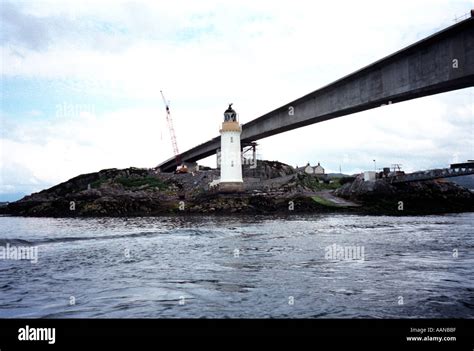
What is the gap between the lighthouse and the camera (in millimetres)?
79562

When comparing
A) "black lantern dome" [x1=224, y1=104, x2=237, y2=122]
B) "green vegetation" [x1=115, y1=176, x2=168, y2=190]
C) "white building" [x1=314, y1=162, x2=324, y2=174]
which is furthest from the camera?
"white building" [x1=314, y1=162, x2=324, y2=174]

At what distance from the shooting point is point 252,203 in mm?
69312

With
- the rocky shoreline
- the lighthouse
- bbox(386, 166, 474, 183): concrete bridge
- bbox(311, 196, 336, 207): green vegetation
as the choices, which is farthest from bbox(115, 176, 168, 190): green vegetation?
bbox(386, 166, 474, 183): concrete bridge

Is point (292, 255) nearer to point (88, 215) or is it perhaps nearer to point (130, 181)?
point (88, 215)

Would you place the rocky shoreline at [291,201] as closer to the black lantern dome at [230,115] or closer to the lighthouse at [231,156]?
the lighthouse at [231,156]

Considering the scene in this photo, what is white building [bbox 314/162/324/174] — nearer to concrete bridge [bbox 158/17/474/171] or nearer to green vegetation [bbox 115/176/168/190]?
green vegetation [bbox 115/176/168/190]

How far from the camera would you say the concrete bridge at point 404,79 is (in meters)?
27.7

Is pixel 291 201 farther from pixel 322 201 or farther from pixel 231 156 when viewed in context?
pixel 231 156

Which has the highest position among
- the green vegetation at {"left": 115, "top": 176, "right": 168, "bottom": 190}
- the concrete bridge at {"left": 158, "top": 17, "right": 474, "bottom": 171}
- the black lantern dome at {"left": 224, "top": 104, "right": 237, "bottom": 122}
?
the black lantern dome at {"left": 224, "top": 104, "right": 237, "bottom": 122}

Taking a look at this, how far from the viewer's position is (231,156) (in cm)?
8056

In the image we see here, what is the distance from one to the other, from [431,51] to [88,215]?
58625mm

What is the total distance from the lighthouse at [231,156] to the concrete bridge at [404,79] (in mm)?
23383

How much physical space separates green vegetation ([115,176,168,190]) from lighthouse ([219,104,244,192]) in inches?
1077

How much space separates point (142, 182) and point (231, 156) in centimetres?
4001
